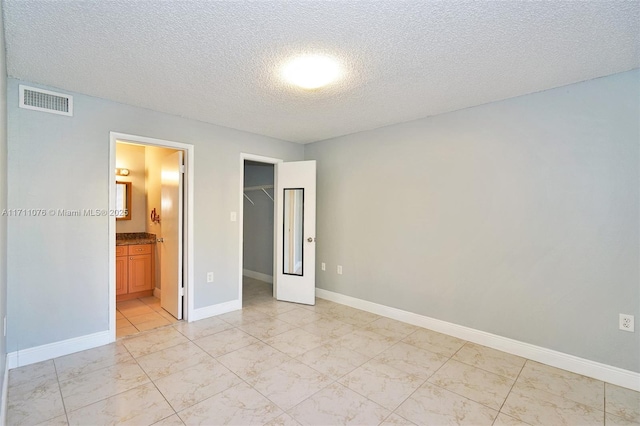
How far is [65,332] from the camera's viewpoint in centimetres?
269

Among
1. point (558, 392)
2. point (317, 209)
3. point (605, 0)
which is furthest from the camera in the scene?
point (317, 209)

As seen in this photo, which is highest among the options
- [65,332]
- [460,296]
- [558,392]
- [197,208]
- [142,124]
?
[142,124]

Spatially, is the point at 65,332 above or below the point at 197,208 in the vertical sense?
below

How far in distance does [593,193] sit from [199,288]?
407 cm

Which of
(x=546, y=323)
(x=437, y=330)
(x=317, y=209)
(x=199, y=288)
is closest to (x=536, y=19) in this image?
(x=546, y=323)

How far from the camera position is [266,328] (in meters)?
3.33

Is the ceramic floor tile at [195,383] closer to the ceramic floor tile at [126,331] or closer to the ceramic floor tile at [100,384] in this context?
the ceramic floor tile at [100,384]

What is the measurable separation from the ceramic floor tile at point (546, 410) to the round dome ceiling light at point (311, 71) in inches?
108

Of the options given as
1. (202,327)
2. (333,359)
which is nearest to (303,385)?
(333,359)

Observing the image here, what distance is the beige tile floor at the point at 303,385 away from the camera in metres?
1.91

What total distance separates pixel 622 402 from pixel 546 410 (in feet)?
2.00

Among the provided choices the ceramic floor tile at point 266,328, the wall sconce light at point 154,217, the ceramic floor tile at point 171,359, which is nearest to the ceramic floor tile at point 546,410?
the ceramic floor tile at point 266,328

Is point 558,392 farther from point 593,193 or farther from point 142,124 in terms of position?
point 142,124

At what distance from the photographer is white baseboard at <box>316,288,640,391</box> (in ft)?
7.47
